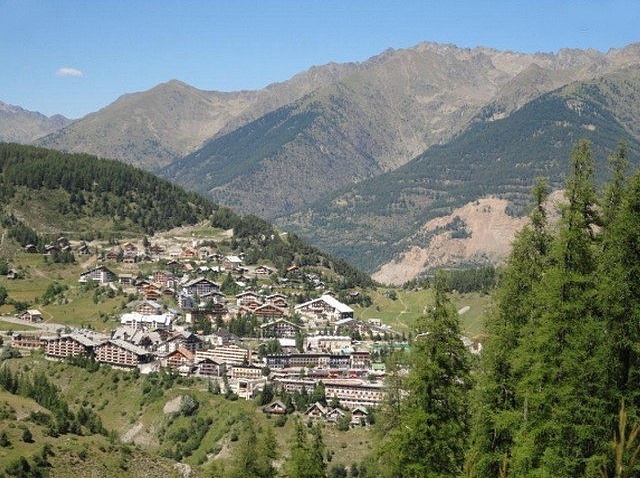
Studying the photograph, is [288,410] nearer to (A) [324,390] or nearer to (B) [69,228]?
(A) [324,390]

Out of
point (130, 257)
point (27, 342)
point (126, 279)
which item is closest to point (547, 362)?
point (27, 342)

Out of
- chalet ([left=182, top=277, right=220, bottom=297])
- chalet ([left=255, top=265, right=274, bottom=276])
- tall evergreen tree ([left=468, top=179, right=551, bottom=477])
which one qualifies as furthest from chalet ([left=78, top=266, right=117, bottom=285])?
tall evergreen tree ([left=468, top=179, right=551, bottom=477])

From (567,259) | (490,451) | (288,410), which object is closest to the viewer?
(567,259)

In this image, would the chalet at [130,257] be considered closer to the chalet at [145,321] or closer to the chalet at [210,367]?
the chalet at [145,321]

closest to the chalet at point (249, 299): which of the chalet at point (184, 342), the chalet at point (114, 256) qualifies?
the chalet at point (184, 342)

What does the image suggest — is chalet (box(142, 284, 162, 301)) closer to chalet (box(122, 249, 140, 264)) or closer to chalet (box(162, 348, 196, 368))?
chalet (box(122, 249, 140, 264))

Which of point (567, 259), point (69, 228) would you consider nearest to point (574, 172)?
point (567, 259)
